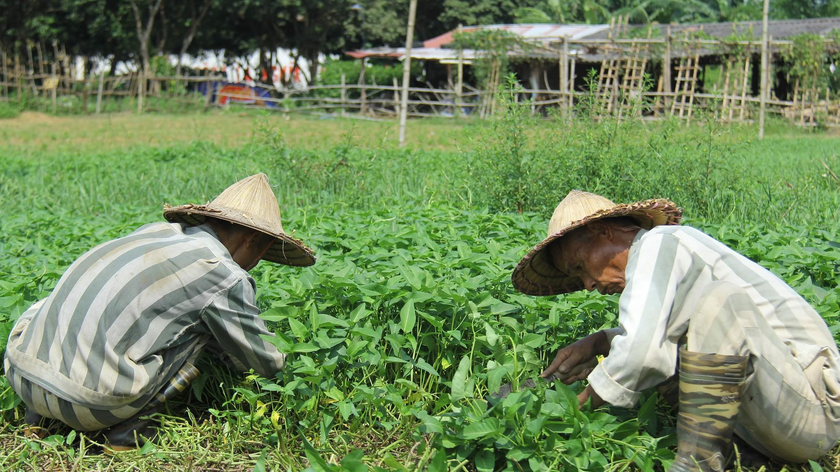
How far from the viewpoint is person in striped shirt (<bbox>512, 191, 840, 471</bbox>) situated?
220 centimetres

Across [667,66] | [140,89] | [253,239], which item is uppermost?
[667,66]

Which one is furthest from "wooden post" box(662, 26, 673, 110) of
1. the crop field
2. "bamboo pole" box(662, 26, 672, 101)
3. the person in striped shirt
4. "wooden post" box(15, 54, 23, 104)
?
"wooden post" box(15, 54, 23, 104)

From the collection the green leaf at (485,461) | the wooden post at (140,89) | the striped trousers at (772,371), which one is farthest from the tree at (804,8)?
the green leaf at (485,461)

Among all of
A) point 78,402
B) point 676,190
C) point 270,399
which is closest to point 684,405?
point 270,399

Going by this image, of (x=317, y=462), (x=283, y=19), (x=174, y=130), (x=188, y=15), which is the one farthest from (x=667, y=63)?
(x=188, y=15)

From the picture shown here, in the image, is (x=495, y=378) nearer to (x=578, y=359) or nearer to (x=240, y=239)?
(x=578, y=359)

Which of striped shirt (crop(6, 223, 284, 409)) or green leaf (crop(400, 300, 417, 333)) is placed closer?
striped shirt (crop(6, 223, 284, 409))

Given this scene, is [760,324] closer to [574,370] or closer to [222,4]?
[574,370]

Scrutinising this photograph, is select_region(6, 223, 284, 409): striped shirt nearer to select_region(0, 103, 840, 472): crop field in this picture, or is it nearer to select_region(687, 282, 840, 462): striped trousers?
select_region(0, 103, 840, 472): crop field

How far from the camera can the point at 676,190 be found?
18.9ft

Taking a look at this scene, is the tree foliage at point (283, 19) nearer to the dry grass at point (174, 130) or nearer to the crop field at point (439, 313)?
the dry grass at point (174, 130)

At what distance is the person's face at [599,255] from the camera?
2.56 meters

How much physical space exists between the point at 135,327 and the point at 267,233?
541 mm

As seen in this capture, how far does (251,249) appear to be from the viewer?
2.97 meters
